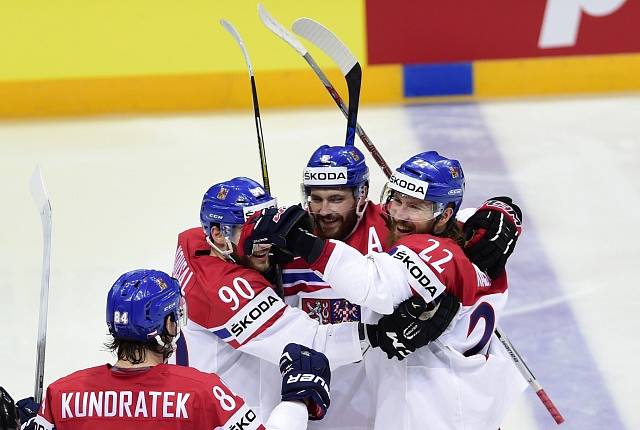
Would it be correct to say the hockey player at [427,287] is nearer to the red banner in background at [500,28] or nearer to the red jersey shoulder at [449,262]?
the red jersey shoulder at [449,262]

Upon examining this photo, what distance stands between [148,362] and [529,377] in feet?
5.53

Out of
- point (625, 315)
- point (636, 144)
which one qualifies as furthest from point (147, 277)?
point (636, 144)

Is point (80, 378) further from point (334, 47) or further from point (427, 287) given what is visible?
point (334, 47)

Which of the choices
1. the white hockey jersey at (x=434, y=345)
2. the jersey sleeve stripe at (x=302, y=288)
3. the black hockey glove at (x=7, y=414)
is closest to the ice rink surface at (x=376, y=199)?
the white hockey jersey at (x=434, y=345)

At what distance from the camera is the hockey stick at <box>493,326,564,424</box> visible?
3.93 m

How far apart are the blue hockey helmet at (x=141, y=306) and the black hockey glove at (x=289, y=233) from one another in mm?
366

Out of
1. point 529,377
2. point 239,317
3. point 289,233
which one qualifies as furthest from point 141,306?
point 529,377

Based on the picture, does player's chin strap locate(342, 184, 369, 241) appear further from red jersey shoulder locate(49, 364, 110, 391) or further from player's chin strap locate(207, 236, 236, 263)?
red jersey shoulder locate(49, 364, 110, 391)

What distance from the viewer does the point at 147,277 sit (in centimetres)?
278

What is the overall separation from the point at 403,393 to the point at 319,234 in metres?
0.60

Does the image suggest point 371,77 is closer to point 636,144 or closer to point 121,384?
point 636,144

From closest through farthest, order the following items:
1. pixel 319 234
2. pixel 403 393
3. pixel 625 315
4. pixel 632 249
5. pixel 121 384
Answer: pixel 121 384 < pixel 403 393 < pixel 319 234 < pixel 625 315 < pixel 632 249

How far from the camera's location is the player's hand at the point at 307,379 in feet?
9.34

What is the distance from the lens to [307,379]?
2.86 m
